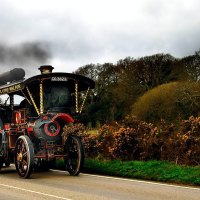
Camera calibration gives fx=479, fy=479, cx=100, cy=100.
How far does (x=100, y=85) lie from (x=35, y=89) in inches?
1967

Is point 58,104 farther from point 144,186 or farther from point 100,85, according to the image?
point 100,85

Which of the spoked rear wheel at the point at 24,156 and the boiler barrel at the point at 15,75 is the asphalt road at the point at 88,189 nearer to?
the spoked rear wheel at the point at 24,156

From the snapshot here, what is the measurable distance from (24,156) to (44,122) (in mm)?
1235

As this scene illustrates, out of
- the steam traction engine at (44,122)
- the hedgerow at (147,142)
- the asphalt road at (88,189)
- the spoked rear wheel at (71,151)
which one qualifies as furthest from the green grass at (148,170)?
the spoked rear wheel at (71,151)

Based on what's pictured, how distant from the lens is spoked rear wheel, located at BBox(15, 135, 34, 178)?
1397 cm

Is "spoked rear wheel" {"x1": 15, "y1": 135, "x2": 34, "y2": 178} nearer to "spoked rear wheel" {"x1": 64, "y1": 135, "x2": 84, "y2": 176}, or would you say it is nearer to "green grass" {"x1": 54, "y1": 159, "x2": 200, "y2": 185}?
"spoked rear wheel" {"x1": 64, "y1": 135, "x2": 84, "y2": 176}

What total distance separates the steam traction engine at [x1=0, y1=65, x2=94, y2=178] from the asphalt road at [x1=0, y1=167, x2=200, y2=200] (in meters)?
0.92

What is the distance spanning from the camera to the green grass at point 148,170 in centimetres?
1279

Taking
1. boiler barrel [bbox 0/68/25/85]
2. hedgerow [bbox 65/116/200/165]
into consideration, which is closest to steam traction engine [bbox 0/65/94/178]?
boiler barrel [bbox 0/68/25/85]

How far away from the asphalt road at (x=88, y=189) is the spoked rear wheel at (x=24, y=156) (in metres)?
0.36

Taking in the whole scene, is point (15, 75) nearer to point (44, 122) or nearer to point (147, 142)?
point (44, 122)

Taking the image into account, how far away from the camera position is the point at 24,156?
47.8 feet

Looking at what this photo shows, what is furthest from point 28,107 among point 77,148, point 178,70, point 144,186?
point 178,70

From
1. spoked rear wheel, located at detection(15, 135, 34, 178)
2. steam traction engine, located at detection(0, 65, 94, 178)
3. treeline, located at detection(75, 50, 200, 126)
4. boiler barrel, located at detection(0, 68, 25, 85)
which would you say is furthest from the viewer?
treeline, located at detection(75, 50, 200, 126)
